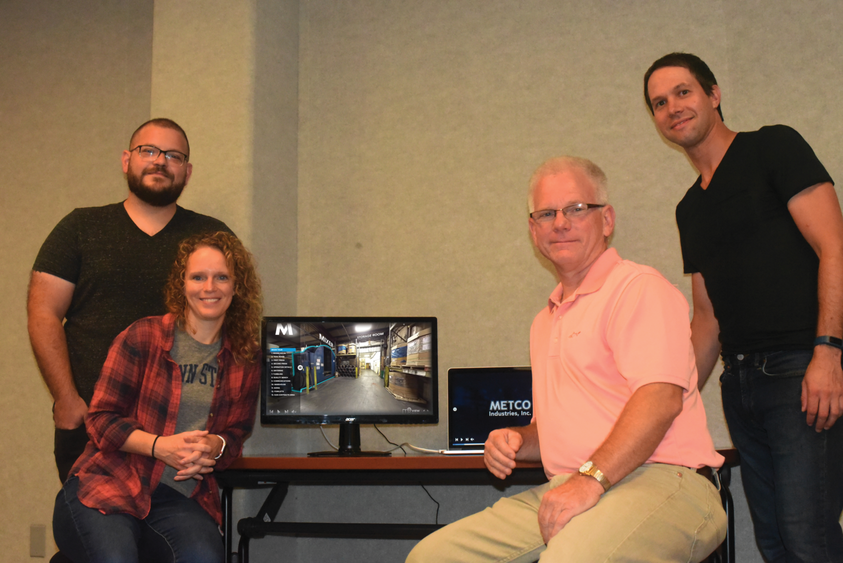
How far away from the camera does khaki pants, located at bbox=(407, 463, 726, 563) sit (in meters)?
1.35

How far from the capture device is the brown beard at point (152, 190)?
264cm

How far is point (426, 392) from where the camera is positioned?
266 centimetres

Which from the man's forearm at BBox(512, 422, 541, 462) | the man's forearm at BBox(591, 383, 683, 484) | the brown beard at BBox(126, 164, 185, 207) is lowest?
the man's forearm at BBox(512, 422, 541, 462)

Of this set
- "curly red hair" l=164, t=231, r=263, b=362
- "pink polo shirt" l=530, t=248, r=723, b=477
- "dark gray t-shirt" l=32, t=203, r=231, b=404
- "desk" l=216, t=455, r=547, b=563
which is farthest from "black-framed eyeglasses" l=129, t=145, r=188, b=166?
"pink polo shirt" l=530, t=248, r=723, b=477

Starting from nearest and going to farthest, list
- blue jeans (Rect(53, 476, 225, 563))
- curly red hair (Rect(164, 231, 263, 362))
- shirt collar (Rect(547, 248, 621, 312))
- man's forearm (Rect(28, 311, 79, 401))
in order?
Result: shirt collar (Rect(547, 248, 621, 312)) < blue jeans (Rect(53, 476, 225, 563)) < curly red hair (Rect(164, 231, 263, 362)) < man's forearm (Rect(28, 311, 79, 401))

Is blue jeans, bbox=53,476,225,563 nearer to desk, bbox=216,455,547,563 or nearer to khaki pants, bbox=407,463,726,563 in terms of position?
desk, bbox=216,455,547,563

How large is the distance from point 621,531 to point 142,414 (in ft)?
4.81

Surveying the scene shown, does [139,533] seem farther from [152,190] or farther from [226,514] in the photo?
[152,190]

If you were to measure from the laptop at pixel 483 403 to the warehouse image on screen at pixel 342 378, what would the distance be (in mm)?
105

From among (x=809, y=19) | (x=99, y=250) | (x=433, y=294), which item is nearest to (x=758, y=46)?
(x=809, y=19)

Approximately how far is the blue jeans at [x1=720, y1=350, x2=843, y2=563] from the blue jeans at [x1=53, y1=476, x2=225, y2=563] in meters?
1.55

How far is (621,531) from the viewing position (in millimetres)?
1354

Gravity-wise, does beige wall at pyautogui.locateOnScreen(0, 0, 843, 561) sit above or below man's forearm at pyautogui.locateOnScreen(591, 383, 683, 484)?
above

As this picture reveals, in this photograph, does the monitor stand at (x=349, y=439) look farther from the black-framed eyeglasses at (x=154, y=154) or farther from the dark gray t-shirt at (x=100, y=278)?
the black-framed eyeglasses at (x=154, y=154)
